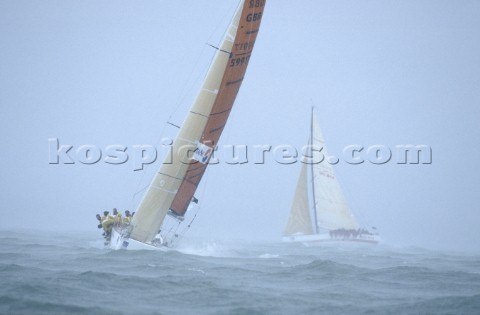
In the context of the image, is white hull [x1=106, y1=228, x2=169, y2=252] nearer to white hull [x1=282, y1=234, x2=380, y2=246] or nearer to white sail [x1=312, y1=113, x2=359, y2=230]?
white sail [x1=312, y1=113, x2=359, y2=230]

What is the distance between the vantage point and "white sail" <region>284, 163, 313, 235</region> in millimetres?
47594

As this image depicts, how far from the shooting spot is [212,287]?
14.2 metres

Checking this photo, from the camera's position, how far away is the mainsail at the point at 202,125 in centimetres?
2227

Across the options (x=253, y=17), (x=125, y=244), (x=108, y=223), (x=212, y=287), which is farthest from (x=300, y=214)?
(x=212, y=287)

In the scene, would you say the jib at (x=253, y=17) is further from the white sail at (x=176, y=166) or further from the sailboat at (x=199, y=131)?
the white sail at (x=176, y=166)

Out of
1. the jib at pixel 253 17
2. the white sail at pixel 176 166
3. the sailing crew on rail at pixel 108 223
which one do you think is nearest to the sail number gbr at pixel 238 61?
the white sail at pixel 176 166

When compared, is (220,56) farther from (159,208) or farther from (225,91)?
(159,208)

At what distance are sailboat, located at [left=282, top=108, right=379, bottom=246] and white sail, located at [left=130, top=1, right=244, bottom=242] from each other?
22.9m

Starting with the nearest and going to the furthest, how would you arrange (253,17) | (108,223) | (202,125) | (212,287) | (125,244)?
(212,287) < (125,244) < (108,223) < (253,17) < (202,125)

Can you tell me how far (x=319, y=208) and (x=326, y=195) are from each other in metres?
1.19

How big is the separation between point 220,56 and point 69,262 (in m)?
9.64

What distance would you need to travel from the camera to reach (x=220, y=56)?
23094 millimetres

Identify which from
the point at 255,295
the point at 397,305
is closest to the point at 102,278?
the point at 255,295

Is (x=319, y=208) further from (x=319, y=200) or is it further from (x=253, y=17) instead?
(x=253, y=17)
